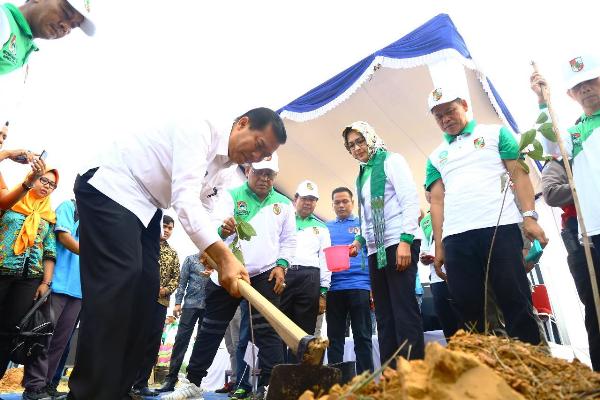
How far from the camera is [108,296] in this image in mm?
1226

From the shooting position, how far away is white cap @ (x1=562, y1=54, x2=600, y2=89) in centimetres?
163

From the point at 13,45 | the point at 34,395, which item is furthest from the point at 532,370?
the point at 34,395

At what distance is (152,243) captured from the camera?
5.16 feet

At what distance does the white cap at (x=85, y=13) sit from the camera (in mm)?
1649

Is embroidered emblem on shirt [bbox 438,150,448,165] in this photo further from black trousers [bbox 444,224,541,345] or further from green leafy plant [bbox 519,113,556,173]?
green leafy plant [bbox 519,113,556,173]

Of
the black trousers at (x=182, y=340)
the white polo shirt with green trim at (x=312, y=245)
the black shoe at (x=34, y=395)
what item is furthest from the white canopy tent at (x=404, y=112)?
the black shoe at (x=34, y=395)

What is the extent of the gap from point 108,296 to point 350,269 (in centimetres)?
221

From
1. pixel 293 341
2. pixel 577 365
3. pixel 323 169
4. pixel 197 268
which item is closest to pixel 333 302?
pixel 197 268

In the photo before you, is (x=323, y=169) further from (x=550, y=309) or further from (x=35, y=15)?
(x=35, y=15)

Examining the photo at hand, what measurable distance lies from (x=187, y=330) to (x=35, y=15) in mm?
2584

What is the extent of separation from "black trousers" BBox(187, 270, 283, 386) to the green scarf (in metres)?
0.83

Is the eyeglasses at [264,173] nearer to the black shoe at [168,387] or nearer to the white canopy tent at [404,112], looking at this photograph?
the black shoe at [168,387]

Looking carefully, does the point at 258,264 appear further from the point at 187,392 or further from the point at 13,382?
the point at 13,382

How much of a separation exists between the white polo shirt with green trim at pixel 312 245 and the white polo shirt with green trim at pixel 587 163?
1.86m
